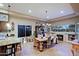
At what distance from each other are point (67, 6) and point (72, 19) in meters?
0.33

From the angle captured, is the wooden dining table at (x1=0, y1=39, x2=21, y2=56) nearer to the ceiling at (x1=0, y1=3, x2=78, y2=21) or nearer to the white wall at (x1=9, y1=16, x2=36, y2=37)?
the white wall at (x1=9, y1=16, x2=36, y2=37)

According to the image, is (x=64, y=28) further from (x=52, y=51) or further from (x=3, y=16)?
(x=3, y=16)

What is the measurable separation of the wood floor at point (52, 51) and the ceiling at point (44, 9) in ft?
2.38

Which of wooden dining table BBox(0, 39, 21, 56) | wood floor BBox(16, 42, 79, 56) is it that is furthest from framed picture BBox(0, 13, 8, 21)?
wood floor BBox(16, 42, 79, 56)

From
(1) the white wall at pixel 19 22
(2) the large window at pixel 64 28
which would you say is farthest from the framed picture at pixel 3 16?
(2) the large window at pixel 64 28

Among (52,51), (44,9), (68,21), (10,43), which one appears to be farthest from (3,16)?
(68,21)

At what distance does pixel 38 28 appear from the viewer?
2.86 meters

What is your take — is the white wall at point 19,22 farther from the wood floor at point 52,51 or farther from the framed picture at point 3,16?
the wood floor at point 52,51

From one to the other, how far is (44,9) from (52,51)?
102cm

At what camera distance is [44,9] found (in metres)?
2.71

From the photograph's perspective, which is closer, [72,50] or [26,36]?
[72,50]

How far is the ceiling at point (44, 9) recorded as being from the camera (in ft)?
8.68

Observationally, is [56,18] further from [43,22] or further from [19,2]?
[19,2]

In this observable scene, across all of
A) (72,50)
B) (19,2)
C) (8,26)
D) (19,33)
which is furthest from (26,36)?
(72,50)
